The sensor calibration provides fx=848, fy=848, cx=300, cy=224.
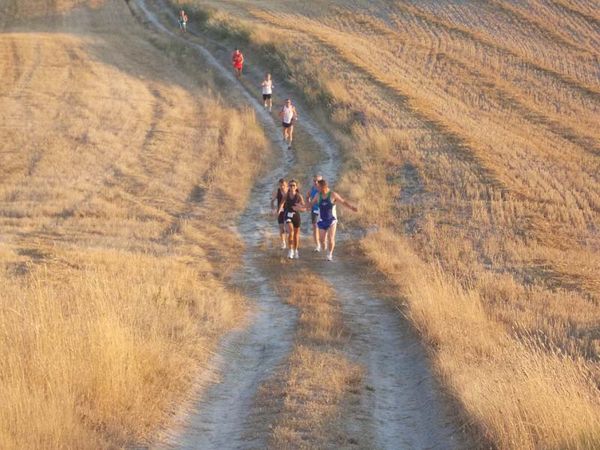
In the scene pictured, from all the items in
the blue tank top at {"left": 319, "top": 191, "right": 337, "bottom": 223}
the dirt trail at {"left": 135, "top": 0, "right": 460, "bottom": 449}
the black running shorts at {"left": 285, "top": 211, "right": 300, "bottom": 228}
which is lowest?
the dirt trail at {"left": 135, "top": 0, "right": 460, "bottom": 449}

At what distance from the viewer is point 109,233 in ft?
55.7

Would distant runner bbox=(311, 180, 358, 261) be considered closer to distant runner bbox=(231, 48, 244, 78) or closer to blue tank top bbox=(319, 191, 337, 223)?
blue tank top bbox=(319, 191, 337, 223)

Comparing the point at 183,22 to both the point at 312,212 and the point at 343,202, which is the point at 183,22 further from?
the point at 343,202

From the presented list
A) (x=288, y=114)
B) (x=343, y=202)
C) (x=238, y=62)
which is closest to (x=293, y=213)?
(x=343, y=202)

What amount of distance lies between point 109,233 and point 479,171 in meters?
10.3

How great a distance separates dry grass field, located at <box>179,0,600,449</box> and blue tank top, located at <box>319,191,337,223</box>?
3.00 ft

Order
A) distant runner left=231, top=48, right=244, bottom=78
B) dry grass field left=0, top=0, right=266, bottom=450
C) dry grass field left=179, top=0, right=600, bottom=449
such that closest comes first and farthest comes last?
1. dry grass field left=0, top=0, right=266, bottom=450
2. dry grass field left=179, top=0, right=600, bottom=449
3. distant runner left=231, top=48, right=244, bottom=78

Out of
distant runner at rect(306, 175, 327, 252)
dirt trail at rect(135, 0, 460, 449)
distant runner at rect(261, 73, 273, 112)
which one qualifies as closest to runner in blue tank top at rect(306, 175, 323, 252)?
distant runner at rect(306, 175, 327, 252)

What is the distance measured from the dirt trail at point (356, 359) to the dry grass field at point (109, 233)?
0.34 m

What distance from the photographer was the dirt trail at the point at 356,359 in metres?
7.77

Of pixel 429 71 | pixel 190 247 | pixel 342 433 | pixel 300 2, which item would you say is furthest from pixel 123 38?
pixel 342 433

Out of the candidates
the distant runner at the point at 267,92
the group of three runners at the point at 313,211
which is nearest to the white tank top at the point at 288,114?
the distant runner at the point at 267,92

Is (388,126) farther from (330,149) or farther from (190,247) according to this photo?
(190,247)

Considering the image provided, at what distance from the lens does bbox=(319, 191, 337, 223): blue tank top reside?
16.4 metres
